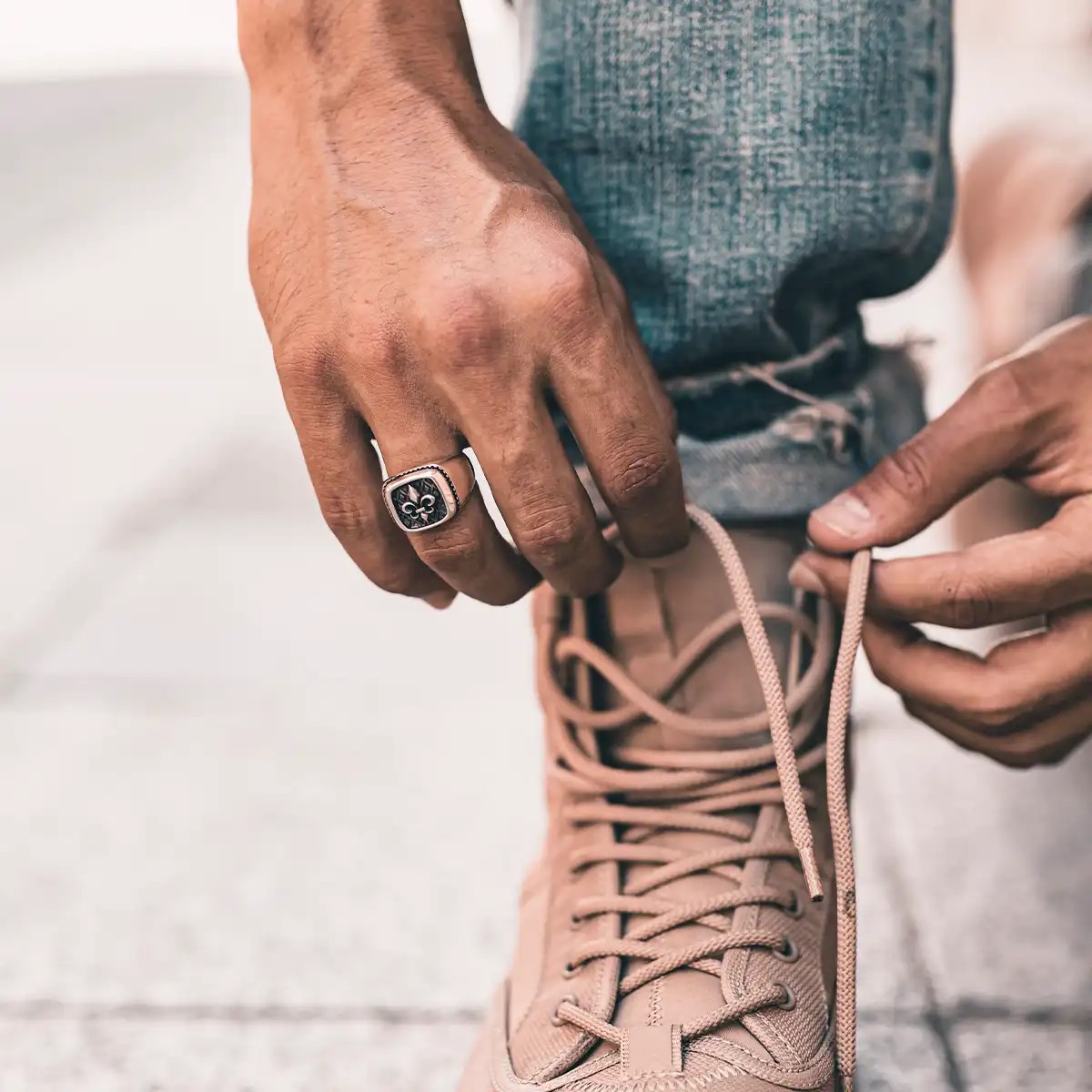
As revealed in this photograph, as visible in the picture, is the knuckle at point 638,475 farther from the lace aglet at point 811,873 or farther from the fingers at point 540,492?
the lace aglet at point 811,873

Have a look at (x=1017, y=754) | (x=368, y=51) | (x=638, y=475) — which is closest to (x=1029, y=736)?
(x=1017, y=754)

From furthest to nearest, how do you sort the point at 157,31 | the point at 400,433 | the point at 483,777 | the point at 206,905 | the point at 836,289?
1. the point at 157,31
2. the point at 483,777
3. the point at 206,905
4. the point at 836,289
5. the point at 400,433

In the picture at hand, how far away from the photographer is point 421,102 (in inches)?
22.2

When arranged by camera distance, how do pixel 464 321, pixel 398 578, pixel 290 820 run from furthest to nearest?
pixel 290 820 < pixel 398 578 < pixel 464 321

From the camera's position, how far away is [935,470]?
644 mm

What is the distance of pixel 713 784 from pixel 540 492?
22 centimetres

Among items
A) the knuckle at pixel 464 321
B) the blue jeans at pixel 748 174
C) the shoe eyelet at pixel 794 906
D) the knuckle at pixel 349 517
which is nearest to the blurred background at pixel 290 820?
the shoe eyelet at pixel 794 906

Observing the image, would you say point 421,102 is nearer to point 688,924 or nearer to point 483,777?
point 688,924

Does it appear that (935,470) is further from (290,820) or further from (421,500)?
(290,820)

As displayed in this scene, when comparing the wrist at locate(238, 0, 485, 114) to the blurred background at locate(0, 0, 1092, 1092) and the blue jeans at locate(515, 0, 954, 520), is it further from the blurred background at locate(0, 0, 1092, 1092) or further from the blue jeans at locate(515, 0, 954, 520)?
the blurred background at locate(0, 0, 1092, 1092)

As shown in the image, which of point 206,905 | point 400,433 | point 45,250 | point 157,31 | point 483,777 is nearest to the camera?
point 400,433

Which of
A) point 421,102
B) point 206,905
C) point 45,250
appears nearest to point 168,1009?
point 206,905

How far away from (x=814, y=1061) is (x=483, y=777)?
559mm

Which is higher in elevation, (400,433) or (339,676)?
(400,433)
